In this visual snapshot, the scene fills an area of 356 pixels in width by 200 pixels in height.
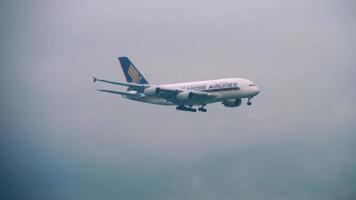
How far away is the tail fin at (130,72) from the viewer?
12406cm

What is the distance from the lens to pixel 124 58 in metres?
129

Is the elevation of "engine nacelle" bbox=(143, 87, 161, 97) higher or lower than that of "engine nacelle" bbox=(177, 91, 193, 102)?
higher

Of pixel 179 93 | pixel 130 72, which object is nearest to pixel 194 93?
pixel 179 93

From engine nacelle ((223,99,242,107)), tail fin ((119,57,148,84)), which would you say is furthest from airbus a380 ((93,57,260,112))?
tail fin ((119,57,148,84))

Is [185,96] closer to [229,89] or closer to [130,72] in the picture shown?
[229,89]

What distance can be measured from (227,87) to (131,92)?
15749 millimetres

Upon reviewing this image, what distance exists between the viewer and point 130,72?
126 meters

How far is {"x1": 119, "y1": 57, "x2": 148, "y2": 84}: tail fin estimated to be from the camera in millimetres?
124062

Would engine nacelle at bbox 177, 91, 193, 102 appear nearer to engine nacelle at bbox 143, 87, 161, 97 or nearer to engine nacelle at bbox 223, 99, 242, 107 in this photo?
engine nacelle at bbox 143, 87, 161, 97

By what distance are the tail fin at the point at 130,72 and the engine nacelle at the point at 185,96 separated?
1348cm

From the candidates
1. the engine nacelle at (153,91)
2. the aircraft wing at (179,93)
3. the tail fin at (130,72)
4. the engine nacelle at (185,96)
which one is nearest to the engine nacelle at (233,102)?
the aircraft wing at (179,93)

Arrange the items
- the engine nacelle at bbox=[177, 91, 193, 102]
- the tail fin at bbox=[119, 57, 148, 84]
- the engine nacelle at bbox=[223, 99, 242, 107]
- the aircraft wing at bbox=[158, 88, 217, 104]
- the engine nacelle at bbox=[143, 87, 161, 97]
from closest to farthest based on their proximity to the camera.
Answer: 1. the aircraft wing at bbox=[158, 88, 217, 104]
2. the engine nacelle at bbox=[177, 91, 193, 102]
3. the engine nacelle at bbox=[143, 87, 161, 97]
4. the engine nacelle at bbox=[223, 99, 242, 107]
5. the tail fin at bbox=[119, 57, 148, 84]

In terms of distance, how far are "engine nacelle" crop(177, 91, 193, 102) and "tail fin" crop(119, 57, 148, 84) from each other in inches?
531

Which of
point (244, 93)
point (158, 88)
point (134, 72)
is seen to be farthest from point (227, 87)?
point (134, 72)
